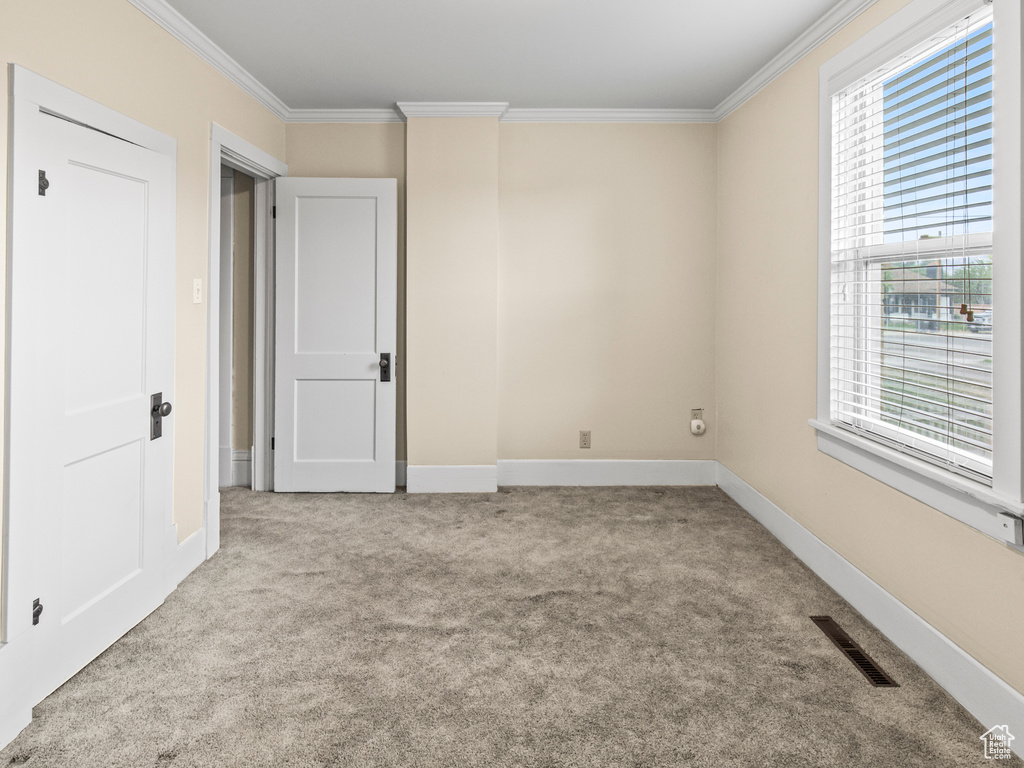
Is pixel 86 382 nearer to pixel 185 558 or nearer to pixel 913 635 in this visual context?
pixel 185 558

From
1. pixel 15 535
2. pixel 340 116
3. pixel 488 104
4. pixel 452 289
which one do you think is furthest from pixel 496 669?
pixel 340 116

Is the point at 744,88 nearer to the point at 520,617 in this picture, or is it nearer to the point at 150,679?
the point at 520,617

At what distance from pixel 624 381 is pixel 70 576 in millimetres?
3481

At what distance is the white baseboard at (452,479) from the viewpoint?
14.6 ft

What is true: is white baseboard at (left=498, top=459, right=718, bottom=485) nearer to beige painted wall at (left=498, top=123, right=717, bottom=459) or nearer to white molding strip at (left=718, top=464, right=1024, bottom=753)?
beige painted wall at (left=498, top=123, right=717, bottom=459)

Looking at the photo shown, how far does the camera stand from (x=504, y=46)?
131 inches

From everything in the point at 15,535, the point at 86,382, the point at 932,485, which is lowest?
the point at 15,535

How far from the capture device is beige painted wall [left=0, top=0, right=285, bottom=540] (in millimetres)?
2064

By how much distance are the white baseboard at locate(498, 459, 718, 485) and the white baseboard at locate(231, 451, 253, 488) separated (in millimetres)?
1840

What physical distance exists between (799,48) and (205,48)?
299cm

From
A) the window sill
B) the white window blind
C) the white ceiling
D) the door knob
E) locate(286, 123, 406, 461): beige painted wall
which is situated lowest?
the window sill

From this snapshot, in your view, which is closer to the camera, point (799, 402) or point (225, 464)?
point (799, 402)

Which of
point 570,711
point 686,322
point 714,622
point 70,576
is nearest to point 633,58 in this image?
point 686,322

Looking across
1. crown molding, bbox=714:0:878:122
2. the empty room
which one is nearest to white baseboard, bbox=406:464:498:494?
the empty room
